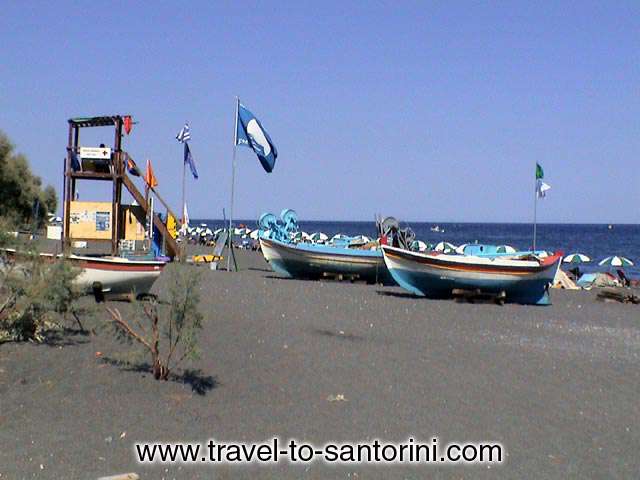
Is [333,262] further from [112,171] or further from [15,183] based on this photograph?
[15,183]

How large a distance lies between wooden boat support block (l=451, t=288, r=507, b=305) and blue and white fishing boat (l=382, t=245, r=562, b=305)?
10cm

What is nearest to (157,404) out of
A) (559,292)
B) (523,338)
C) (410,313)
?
(523,338)

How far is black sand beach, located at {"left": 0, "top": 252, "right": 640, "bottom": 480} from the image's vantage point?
6.69m

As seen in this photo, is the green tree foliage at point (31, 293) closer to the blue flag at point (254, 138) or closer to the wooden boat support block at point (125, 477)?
the wooden boat support block at point (125, 477)

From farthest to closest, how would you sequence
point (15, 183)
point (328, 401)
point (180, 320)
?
point (15, 183) → point (180, 320) → point (328, 401)

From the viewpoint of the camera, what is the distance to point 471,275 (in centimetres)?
2025

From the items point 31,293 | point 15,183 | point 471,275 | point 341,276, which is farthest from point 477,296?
point 15,183

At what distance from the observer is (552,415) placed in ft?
27.8

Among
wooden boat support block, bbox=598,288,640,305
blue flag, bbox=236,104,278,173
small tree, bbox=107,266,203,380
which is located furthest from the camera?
blue flag, bbox=236,104,278,173

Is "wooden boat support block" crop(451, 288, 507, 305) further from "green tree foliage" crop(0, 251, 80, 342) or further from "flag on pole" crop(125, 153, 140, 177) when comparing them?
"flag on pole" crop(125, 153, 140, 177)

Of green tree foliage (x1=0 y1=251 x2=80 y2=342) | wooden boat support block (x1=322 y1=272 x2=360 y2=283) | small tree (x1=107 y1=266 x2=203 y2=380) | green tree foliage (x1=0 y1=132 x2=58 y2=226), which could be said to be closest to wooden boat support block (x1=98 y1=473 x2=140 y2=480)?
small tree (x1=107 y1=266 x2=203 y2=380)

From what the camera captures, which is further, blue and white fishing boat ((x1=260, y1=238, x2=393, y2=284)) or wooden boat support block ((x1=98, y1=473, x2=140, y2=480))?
blue and white fishing boat ((x1=260, y1=238, x2=393, y2=284))

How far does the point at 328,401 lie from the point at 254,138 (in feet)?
61.4

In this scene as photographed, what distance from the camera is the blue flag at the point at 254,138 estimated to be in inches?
1028
